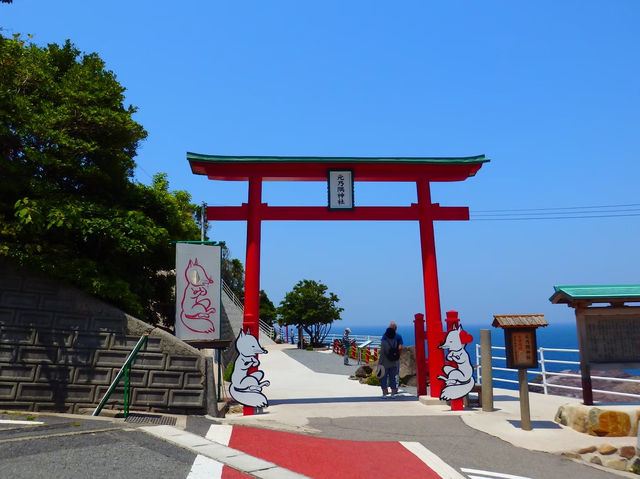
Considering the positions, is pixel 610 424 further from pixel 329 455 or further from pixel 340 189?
pixel 340 189

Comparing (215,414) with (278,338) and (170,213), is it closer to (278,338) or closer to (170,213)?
(170,213)

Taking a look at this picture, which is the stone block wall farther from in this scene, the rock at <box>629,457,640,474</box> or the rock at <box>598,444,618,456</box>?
the rock at <box>629,457,640,474</box>

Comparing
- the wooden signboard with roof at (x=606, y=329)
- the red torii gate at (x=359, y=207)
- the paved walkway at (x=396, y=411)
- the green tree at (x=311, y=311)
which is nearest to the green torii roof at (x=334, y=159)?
the red torii gate at (x=359, y=207)

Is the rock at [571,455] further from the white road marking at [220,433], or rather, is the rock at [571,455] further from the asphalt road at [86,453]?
the asphalt road at [86,453]

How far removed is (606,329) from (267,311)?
131 feet

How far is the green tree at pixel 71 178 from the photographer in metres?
10.2

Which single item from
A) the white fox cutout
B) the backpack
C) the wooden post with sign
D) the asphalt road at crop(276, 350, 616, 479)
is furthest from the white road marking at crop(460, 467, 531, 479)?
the backpack

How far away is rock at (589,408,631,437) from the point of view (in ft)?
26.7

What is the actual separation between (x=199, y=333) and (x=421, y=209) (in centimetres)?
646

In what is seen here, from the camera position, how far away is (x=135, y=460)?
227 inches

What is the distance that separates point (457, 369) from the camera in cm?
Result: 1079

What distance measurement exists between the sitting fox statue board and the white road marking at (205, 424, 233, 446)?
5.12ft

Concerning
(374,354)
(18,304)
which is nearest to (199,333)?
(18,304)

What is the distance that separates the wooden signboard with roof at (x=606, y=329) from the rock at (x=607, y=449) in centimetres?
262
